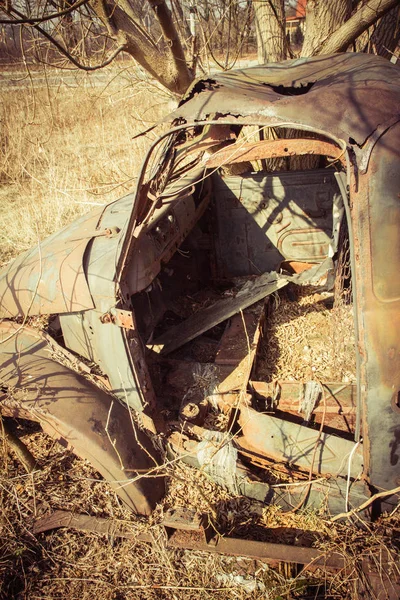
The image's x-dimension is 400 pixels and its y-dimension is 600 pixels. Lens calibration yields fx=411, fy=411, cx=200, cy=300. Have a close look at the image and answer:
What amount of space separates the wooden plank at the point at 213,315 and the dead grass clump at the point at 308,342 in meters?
0.38

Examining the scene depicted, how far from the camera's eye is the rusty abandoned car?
6.60ft

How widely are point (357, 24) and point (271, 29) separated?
1162 mm

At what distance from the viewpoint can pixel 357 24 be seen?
3717 millimetres

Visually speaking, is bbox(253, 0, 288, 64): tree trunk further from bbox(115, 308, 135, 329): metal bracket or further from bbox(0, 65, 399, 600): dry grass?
bbox(115, 308, 135, 329): metal bracket

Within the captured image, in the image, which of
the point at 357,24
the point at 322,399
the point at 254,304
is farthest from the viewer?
the point at 254,304

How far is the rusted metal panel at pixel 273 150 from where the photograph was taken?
6.88 ft

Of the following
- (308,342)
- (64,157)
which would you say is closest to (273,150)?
(308,342)

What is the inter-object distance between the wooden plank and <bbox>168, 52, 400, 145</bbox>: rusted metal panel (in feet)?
5.71

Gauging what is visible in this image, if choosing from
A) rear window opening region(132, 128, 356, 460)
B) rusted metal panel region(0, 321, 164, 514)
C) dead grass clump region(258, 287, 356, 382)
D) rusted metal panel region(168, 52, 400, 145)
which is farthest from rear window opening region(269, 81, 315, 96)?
rusted metal panel region(0, 321, 164, 514)

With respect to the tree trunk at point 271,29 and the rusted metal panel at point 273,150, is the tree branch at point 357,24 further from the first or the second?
the rusted metal panel at point 273,150

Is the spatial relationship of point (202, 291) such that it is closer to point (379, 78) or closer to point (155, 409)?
point (155, 409)

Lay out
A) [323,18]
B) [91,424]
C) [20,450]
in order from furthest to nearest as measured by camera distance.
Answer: [323,18], [20,450], [91,424]

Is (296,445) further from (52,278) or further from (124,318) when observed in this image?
(52,278)

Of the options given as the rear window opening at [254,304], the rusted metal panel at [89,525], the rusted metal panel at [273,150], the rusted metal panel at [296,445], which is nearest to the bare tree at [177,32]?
the rear window opening at [254,304]
